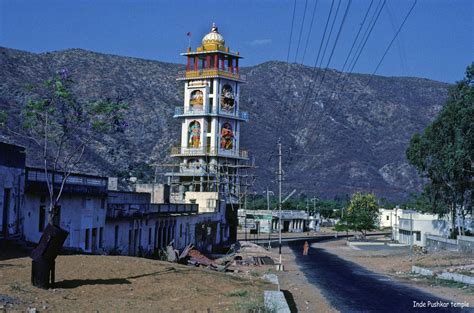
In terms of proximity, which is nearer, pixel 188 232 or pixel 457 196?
pixel 188 232

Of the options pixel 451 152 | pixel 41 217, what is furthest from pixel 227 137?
pixel 41 217

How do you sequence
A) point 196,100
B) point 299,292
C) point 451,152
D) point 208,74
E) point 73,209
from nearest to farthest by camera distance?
point 299,292, point 73,209, point 451,152, point 208,74, point 196,100

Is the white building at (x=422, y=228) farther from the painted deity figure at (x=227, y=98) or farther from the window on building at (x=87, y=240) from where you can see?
the window on building at (x=87, y=240)

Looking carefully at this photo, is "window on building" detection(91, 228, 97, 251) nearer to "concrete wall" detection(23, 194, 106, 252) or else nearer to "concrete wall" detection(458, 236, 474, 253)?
"concrete wall" detection(23, 194, 106, 252)

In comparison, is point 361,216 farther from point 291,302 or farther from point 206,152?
point 291,302

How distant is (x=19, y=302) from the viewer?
63.0 feet

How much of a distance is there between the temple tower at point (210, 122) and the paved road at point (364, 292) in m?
51.2

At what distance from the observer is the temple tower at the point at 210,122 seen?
106 m

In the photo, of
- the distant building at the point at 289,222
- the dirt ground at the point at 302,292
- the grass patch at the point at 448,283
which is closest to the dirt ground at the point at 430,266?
the grass patch at the point at 448,283

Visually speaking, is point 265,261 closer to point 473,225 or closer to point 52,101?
point 52,101

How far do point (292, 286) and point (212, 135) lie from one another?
7000 centimetres

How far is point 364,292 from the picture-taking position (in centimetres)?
3603

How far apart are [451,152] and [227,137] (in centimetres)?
4527

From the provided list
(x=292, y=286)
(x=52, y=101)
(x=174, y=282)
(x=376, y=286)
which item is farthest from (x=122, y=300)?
(x=376, y=286)
